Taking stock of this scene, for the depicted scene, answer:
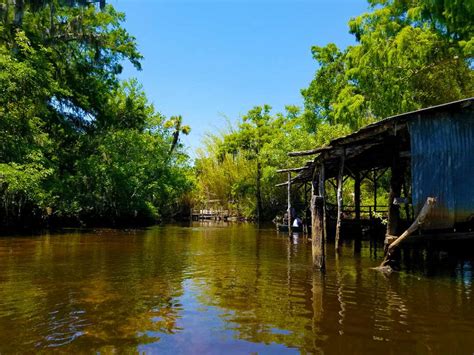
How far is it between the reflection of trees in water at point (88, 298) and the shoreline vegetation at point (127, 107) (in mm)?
9761

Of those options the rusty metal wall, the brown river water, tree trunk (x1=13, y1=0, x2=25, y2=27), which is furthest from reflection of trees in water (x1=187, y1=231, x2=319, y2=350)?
tree trunk (x1=13, y1=0, x2=25, y2=27)

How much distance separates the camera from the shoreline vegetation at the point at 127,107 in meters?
20.1

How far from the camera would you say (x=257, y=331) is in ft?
22.0

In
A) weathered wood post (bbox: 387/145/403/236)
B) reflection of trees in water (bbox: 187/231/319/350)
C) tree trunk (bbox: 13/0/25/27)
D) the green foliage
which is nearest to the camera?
reflection of trees in water (bbox: 187/231/319/350)

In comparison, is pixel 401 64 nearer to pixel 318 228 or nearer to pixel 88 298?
pixel 318 228

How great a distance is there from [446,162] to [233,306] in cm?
696

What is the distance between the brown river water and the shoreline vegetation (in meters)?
7.70

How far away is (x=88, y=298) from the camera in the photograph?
8867mm

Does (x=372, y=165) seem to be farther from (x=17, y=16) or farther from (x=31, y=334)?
(x=17, y=16)

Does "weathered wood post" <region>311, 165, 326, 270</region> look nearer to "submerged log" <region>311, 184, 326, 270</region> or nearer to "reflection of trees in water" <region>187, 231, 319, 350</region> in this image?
"submerged log" <region>311, 184, 326, 270</region>

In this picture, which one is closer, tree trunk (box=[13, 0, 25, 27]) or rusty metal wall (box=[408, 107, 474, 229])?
rusty metal wall (box=[408, 107, 474, 229])

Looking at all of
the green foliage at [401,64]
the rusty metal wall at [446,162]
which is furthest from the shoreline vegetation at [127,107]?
the rusty metal wall at [446,162]

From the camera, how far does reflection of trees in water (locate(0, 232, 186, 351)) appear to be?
6.35 meters

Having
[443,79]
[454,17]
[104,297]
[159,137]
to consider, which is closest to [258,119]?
[159,137]
